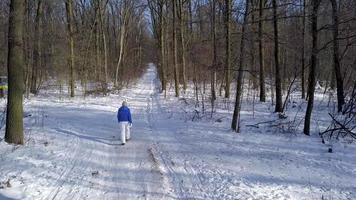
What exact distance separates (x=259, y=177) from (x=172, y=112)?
12.3m

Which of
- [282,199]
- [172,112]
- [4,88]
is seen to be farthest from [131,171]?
[4,88]

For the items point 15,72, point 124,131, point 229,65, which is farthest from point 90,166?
point 229,65

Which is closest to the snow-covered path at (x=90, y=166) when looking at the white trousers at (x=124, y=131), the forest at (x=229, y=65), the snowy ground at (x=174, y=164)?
the snowy ground at (x=174, y=164)

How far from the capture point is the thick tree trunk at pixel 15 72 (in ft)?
38.8

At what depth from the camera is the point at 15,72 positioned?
469 inches

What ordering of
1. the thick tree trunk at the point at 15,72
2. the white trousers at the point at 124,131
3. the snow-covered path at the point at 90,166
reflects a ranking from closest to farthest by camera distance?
the snow-covered path at the point at 90,166 < the thick tree trunk at the point at 15,72 < the white trousers at the point at 124,131

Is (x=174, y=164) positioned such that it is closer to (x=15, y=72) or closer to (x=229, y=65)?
(x=15, y=72)

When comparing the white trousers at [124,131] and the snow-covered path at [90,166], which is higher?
the white trousers at [124,131]

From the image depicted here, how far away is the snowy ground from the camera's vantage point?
8008 millimetres

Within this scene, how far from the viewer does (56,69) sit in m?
44.5

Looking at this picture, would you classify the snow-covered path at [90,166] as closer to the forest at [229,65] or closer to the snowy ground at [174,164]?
the snowy ground at [174,164]

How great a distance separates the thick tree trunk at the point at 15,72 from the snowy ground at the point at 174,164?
59cm

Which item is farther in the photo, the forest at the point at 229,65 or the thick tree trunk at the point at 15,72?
the forest at the point at 229,65

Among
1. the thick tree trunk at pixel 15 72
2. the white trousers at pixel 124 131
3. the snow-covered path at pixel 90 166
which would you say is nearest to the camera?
the snow-covered path at pixel 90 166
